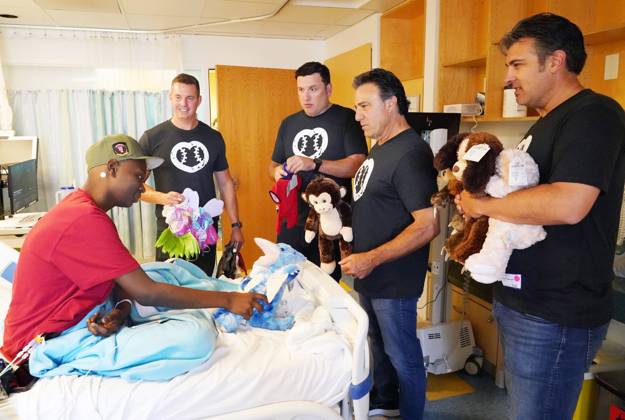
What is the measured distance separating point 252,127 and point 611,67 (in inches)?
117

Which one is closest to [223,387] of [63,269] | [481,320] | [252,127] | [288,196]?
[63,269]

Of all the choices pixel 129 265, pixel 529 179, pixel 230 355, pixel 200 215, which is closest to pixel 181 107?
pixel 200 215

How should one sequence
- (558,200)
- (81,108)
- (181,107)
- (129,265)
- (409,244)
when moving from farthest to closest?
(81,108)
(181,107)
(409,244)
(129,265)
(558,200)

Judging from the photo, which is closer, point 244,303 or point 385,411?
point 244,303

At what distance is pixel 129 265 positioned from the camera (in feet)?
4.54

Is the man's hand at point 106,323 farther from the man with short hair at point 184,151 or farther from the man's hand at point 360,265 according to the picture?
the man with short hair at point 184,151

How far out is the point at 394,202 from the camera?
1.77 meters

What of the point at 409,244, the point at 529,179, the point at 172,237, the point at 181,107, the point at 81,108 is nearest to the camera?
the point at 529,179

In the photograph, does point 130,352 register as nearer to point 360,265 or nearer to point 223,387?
point 223,387

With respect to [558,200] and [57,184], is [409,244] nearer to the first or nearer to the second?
[558,200]

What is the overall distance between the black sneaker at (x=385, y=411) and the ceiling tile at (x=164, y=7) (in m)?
2.77

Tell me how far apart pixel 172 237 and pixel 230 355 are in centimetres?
99

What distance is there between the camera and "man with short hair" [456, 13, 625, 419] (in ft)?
3.83

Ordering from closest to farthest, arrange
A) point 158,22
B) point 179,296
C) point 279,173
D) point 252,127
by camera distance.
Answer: point 179,296, point 279,173, point 158,22, point 252,127
